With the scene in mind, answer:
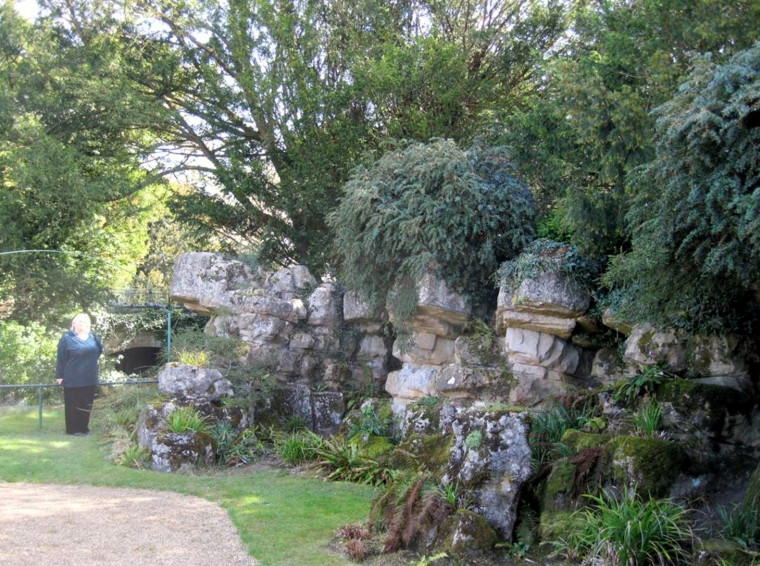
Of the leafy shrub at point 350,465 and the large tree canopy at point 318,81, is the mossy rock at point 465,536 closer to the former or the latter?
the leafy shrub at point 350,465

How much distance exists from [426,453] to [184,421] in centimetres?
412

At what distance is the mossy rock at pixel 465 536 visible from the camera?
6.66 metres

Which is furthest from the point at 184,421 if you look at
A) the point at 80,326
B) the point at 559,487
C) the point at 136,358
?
the point at 136,358

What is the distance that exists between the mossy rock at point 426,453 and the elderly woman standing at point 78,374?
6106 millimetres

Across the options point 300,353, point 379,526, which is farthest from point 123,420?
point 379,526

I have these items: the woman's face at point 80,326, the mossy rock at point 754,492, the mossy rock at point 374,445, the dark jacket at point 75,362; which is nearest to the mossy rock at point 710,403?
the mossy rock at point 754,492

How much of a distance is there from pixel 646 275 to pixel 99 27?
47.1 feet

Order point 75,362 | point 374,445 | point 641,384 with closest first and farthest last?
1. point 641,384
2. point 374,445
3. point 75,362

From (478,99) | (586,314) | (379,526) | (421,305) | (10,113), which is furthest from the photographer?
(10,113)

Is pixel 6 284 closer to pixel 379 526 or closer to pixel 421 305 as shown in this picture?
pixel 421 305

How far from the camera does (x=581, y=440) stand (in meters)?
7.59

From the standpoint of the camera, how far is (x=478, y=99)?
49.6ft

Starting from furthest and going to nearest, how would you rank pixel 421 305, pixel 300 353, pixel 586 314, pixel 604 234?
pixel 300 353 < pixel 421 305 < pixel 586 314 < pixel 604 234

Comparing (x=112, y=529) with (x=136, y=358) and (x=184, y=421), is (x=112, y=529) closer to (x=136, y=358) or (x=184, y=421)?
(x=184, y=421)
